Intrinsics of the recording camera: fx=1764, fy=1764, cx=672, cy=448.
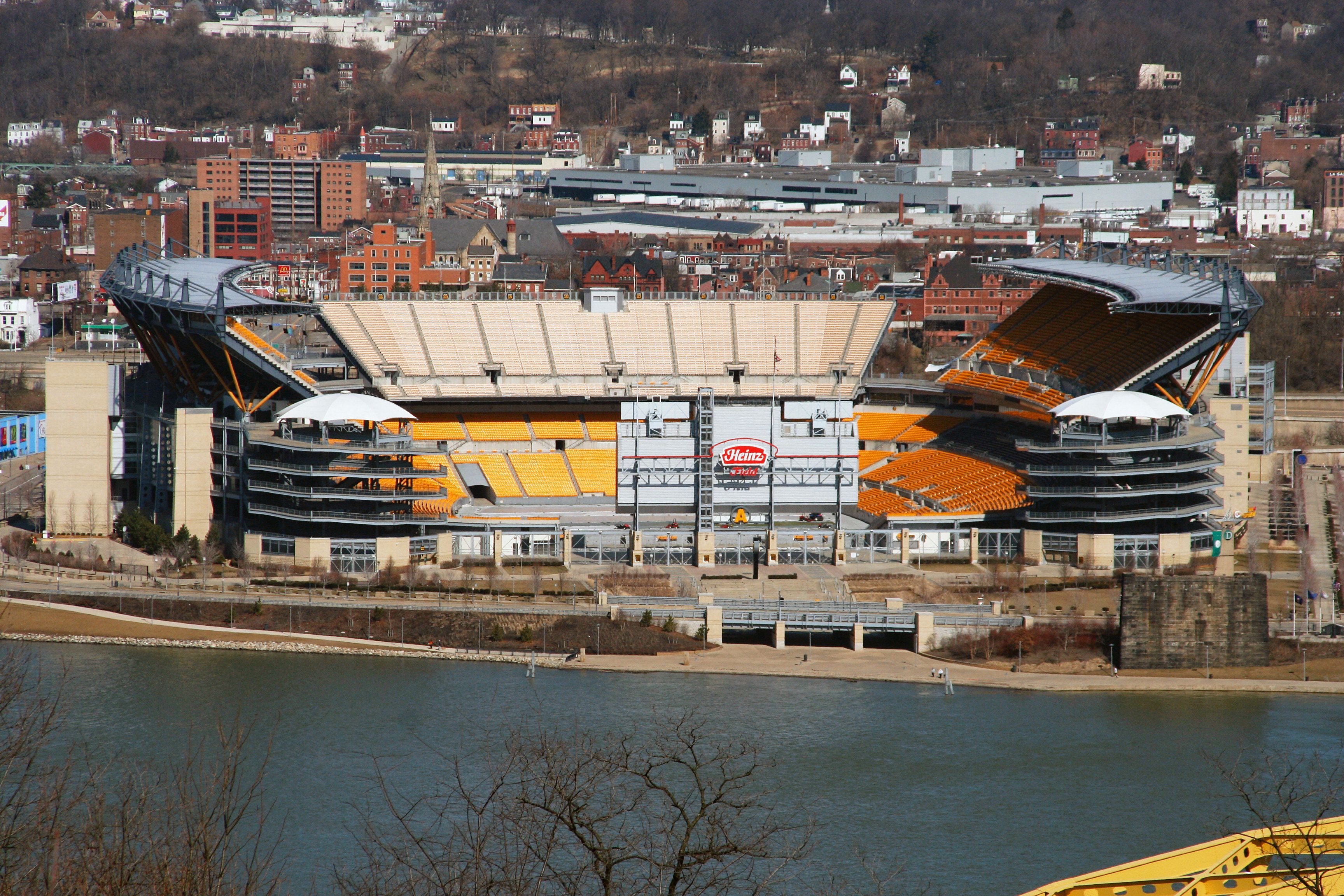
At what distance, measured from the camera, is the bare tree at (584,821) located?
835 inches

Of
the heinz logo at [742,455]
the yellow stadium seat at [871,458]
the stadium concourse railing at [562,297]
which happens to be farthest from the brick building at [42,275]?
the heinz logo at [742,455]

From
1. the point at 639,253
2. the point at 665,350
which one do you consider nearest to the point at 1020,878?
the point at 665,350

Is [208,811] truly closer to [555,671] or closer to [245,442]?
[555,671]

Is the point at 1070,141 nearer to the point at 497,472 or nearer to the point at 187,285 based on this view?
the point at 497,472

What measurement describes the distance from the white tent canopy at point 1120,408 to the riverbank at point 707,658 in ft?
37.3

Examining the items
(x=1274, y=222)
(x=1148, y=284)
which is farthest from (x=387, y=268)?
(x=1274, y=222)

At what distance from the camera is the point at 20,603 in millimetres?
50469

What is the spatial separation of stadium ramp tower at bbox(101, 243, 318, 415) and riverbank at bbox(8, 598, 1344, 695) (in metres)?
10.2

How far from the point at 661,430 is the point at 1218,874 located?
3826 centimetres

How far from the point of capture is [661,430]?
58.3 m

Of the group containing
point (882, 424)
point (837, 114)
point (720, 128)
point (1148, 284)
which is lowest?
point (882, 424)

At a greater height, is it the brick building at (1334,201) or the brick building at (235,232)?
the brick building at (1334,201)

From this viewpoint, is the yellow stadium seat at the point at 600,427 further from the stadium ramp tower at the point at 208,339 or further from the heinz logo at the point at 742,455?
the stadium ramp tower at the point at 208,339

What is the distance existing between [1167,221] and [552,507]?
324 ft
